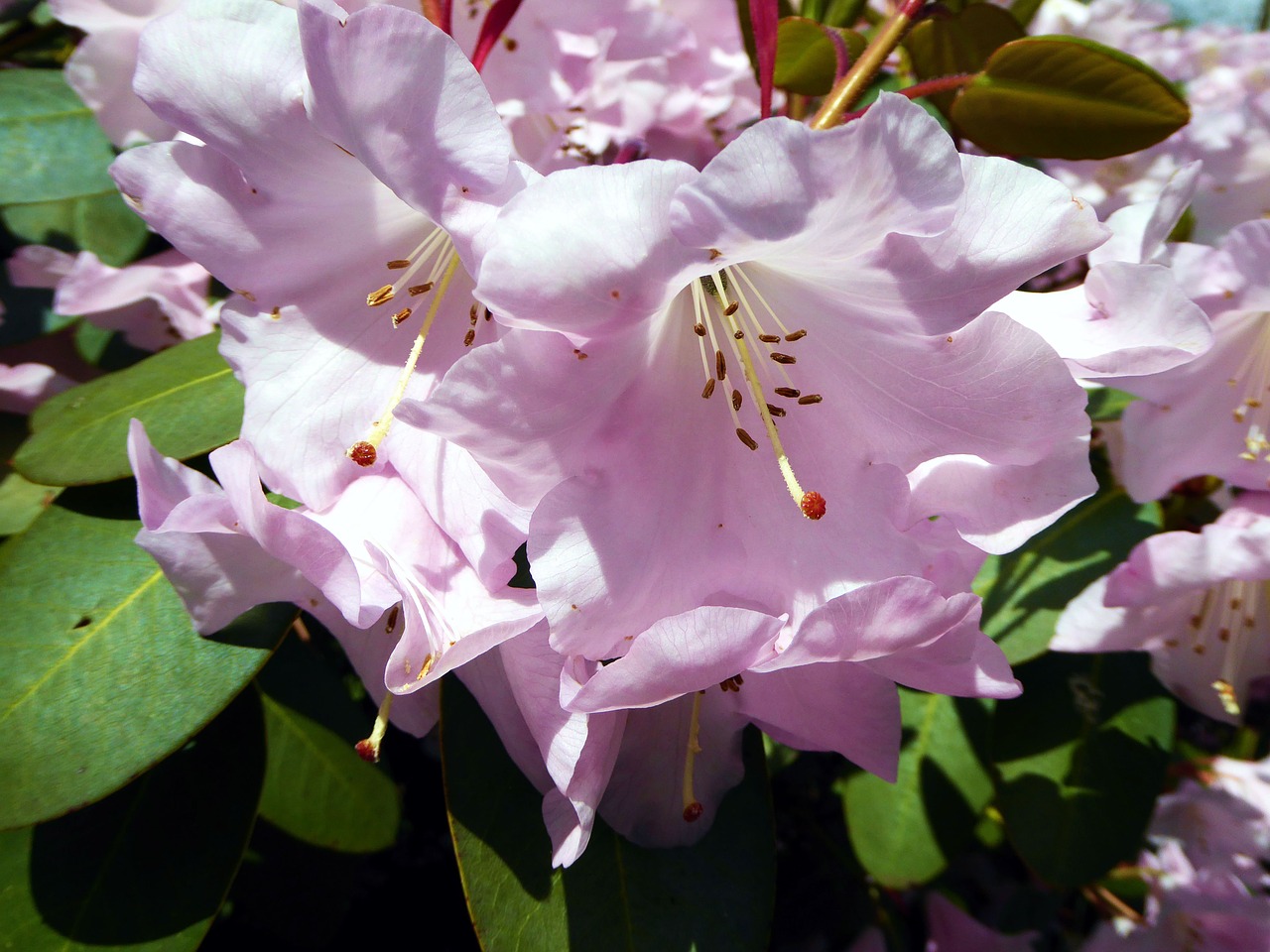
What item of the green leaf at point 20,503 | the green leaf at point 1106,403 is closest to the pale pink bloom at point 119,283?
the green leaf at point 20,503

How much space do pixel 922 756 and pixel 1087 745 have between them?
0.63ft

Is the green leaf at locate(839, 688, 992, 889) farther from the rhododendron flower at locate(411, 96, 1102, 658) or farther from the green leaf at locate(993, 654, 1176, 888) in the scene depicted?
the rhododendron flower at locate(411, 96, 1102, 658)

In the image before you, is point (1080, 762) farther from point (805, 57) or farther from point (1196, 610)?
point (805, 57)

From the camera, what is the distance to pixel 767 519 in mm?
635

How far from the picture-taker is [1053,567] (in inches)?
38.7

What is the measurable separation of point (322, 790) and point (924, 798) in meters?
0.70

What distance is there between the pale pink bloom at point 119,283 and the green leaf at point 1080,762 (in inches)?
40.3

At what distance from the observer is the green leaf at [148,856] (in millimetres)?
748

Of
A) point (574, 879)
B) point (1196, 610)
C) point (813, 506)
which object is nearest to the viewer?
point (813, 506)

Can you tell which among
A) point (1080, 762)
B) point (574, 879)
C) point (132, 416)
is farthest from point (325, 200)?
point (1080, 762)

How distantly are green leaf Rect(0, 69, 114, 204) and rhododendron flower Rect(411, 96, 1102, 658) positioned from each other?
2.35ft

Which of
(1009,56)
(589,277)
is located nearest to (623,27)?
(1009,56)

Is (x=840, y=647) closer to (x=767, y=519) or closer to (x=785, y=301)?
(x=767, y=519)

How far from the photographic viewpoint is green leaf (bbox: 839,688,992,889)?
1.05 metres
